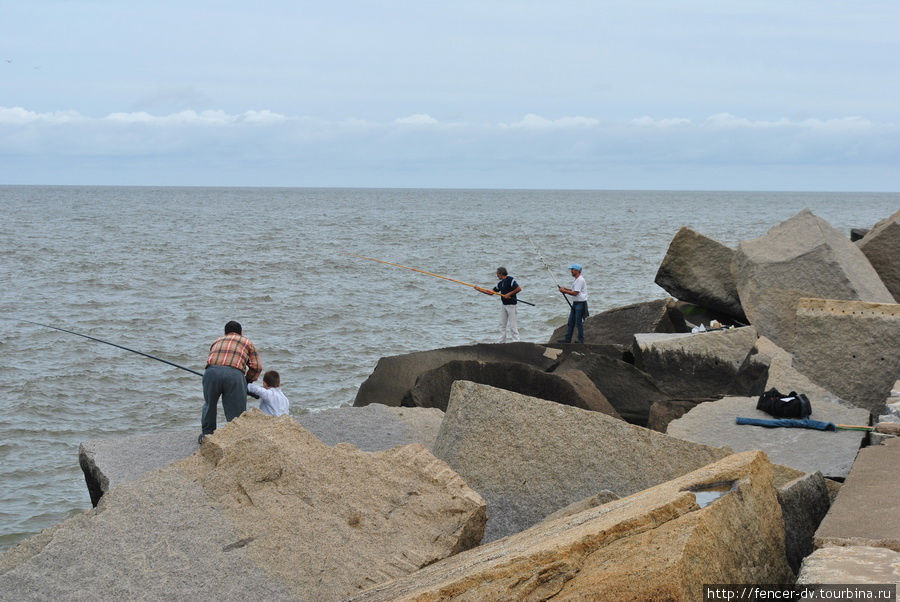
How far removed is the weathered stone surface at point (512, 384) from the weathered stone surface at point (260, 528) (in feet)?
8.11

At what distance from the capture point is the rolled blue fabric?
6.02m

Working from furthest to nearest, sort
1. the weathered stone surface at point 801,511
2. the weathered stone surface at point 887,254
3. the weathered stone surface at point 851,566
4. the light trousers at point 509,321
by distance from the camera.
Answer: the light trousers at point 509,321, the weathered stone surface at point 887,254, the weathered stone surface at point 801,511, the weathered stone surface at point 851,566

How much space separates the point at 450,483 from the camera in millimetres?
4734

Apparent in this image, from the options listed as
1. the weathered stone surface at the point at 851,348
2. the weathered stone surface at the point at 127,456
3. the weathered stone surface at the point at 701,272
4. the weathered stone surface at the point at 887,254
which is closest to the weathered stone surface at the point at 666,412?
the weathered stone surface at the point at 851,348

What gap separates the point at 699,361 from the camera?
880 centimetres

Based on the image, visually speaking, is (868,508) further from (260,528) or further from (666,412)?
(666,412)

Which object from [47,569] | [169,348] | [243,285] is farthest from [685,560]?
[243,285]

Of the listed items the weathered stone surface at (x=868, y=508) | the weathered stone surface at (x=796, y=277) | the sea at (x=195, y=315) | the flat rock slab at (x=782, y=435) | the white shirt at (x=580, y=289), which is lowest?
the sea at (x=195, y=315)

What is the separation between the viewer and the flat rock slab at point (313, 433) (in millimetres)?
5941

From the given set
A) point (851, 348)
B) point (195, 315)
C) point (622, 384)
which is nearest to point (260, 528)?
point (622, 384)

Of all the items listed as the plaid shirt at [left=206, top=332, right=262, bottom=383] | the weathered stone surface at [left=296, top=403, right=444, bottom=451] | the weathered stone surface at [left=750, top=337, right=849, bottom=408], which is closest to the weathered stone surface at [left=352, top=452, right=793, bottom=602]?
the weathered stone surface at [left=296, top=403, right=444, bottom=451]

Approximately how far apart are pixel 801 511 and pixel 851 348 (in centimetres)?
372

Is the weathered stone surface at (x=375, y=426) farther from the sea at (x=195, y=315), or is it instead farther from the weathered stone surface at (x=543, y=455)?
the sea at (x=195, y=315)

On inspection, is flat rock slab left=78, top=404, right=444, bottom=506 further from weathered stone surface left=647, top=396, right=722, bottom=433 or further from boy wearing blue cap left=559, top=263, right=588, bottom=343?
boy wearing blue cap left=559, top=263, right=588, bottom=343
